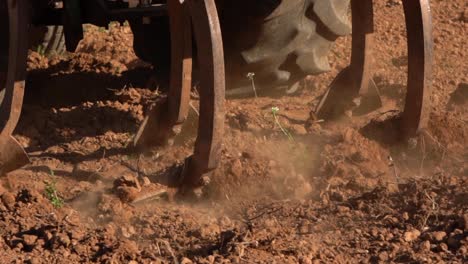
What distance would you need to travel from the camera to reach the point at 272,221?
4855 mm

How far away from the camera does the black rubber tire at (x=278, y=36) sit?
18.9 ft

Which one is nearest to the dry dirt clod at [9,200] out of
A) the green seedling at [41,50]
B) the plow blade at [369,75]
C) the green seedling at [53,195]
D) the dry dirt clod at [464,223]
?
the green seedling at [53,195]

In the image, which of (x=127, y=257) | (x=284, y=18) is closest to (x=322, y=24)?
(x=284, y=18)

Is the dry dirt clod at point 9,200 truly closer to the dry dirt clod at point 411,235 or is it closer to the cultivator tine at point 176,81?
the cultivator tine at point 176,81

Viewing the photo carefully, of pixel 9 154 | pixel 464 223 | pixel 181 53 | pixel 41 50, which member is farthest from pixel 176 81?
pixel 41 50

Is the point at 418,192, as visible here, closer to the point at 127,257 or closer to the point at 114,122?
the point at 127,257

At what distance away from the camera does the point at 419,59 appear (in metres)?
5.40

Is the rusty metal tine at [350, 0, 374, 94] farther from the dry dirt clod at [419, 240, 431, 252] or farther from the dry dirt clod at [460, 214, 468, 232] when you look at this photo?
the dry dirt clod at [419, 240, 431, 252]

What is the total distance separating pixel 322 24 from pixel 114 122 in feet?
3.79

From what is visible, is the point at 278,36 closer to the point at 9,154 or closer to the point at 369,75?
the point at 369,75

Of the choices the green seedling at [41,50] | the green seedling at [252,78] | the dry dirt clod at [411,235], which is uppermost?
the green seedling at [41,50]

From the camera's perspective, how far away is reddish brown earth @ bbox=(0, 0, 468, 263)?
4.61 meters

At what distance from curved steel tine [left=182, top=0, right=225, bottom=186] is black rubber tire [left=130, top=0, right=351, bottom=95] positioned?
2.29ft

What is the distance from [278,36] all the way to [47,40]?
202cm
